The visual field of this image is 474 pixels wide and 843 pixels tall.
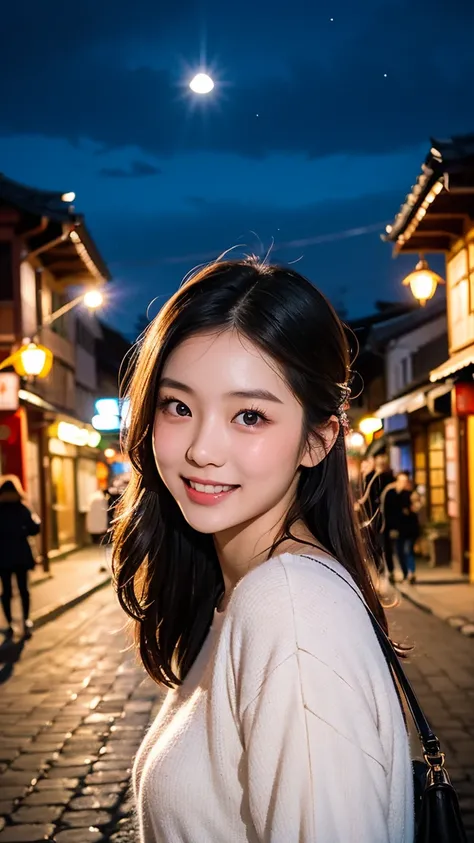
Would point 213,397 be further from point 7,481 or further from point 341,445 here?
point 7,481

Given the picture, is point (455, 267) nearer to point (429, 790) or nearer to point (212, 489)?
point (212, 489)

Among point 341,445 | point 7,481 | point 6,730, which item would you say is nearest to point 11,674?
point 6,730

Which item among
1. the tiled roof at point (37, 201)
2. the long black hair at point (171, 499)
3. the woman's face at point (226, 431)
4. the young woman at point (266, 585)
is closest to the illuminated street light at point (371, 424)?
the tiled roof at point (37, 201)

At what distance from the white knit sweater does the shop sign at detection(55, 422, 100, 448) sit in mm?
22363

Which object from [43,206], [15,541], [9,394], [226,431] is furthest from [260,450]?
[43,206]

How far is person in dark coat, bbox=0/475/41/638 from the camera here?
445 inches

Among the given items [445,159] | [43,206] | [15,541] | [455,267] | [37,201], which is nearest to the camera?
A: [15,541]

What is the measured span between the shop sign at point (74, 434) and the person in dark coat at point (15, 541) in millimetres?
12032

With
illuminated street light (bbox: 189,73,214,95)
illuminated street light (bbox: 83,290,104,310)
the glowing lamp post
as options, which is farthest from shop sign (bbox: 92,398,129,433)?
illuminated street light (bbox: 189,73,214,95)

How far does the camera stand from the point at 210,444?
168 centimetres

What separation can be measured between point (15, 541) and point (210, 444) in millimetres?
10176

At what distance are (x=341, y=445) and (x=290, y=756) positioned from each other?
2.69ft

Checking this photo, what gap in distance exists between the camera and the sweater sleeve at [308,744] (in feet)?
4.23

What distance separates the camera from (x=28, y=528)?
37.9 ft
